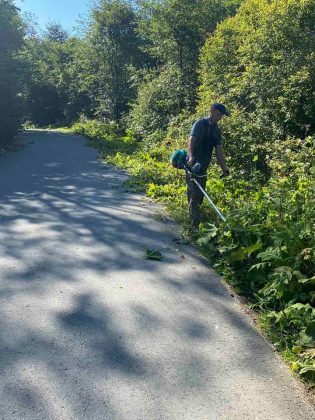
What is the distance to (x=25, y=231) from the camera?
6.83 m

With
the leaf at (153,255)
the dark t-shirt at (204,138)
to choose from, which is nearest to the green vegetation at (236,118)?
the leaf at (153,255)

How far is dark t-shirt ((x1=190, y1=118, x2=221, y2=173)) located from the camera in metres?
6.61

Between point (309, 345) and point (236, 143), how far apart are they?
25.1ft

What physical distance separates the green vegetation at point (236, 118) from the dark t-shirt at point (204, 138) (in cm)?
90

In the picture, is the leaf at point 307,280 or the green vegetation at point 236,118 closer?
the leaf at point 307,280

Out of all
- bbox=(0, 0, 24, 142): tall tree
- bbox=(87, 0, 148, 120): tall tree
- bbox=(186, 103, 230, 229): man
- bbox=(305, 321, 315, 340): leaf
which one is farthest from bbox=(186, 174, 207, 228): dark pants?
bbox=(87, 0, 148, 120): tall tree

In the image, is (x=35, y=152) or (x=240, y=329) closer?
(x=240, y=329)

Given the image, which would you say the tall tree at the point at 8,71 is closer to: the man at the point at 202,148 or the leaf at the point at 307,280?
the man at the point at 202,148

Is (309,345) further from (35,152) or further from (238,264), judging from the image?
(35,152)

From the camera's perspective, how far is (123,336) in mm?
3826

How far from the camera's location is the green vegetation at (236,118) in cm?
452

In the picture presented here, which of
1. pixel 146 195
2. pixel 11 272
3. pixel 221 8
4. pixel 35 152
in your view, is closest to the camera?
pixel 11 272

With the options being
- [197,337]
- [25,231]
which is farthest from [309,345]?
[25,231]

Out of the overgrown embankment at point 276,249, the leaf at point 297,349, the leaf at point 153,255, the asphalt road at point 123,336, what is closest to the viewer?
the asphalt road at point 123,336
